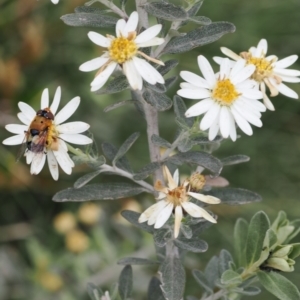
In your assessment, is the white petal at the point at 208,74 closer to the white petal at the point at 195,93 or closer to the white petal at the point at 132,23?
the white petal at the point at 195,93

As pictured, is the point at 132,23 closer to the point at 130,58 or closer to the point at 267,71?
the point at 130,58

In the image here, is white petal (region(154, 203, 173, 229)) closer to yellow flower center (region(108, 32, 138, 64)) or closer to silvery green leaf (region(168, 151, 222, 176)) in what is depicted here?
silvery green leaf (region(168, 151, 222, 176))

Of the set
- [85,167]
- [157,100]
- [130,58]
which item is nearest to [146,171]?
[157,100]

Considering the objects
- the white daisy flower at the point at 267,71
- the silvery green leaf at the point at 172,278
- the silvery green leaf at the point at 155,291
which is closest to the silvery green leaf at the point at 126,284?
the silvery green leaf at the point at 155,291

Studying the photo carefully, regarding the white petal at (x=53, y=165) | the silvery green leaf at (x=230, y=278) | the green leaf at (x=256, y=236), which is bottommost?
the silvery green leaf at (x=230, y=278)

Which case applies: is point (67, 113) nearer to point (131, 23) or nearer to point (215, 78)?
point (131, 23)

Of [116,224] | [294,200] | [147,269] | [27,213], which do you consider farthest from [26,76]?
[294,200]
